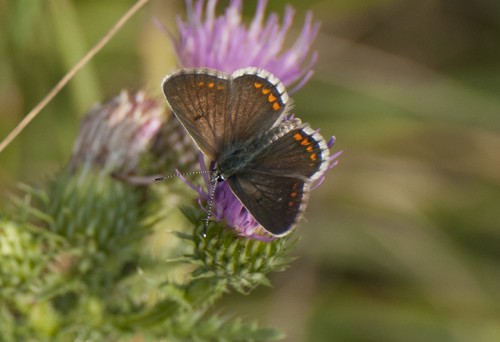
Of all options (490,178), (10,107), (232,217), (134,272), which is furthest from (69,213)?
(490,178)

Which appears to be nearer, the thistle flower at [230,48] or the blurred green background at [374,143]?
the thistle flower at [230,48]

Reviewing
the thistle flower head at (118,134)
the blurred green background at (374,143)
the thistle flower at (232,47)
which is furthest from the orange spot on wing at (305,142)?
the blurred green background at (374,143)

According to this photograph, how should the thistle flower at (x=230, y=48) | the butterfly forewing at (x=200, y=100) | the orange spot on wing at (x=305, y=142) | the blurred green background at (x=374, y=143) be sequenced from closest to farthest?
the orange spot on wing at (x=305, y=142), the butterfly forewing at (x=200, y=100), the thistle flower at (x=230, y=48), the blurred green background at (x=374, y=143)

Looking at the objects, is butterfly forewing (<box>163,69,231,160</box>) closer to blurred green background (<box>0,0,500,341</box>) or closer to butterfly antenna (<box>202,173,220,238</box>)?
butterfly antenna (<box>202,173,220,238</box>)

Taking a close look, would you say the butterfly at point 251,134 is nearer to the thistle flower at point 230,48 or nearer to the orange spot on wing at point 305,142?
the orange spot on wing at point 305,142

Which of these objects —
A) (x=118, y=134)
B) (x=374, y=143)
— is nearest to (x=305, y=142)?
(x=118, y=134)

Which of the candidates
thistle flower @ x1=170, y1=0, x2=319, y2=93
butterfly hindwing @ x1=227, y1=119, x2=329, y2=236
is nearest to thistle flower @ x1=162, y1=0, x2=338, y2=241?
thistle flower @ x1=170, y1=0, x2=319, y2=93

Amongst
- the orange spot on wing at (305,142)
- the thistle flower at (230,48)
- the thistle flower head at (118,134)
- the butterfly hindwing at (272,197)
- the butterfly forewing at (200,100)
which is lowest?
the butterfly hindwing at (272,197)
